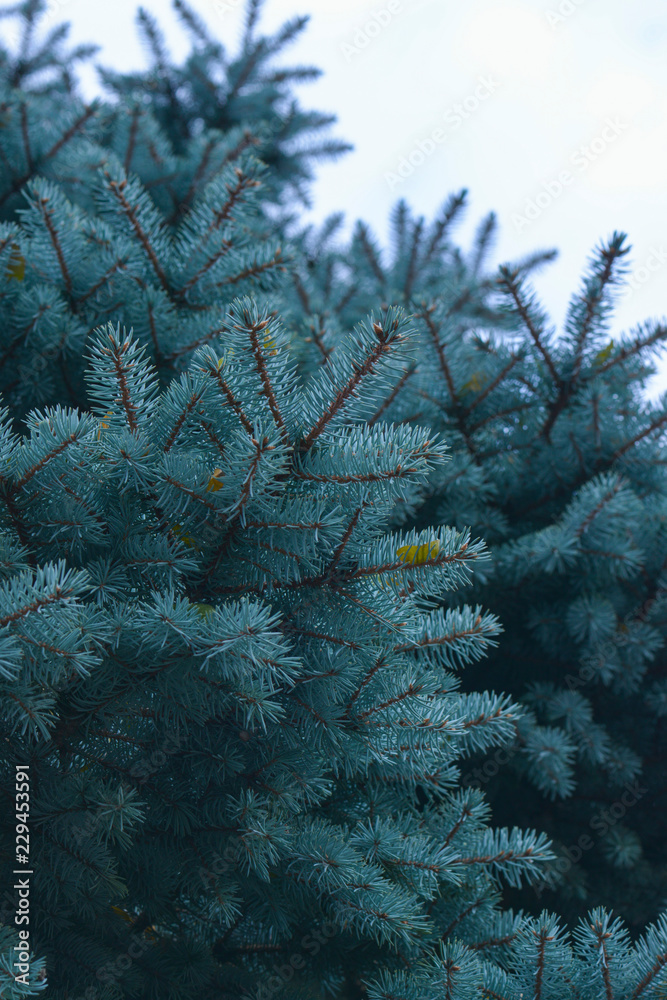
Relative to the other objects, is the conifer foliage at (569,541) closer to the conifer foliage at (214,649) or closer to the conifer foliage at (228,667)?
the conifer foliage at (228,667)

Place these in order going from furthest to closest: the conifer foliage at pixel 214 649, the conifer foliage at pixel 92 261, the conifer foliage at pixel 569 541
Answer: the conifer foliage at pixel 569 541 → the conifer foliage at pixel 92 261 → the conifer foliage at pixel 214 649

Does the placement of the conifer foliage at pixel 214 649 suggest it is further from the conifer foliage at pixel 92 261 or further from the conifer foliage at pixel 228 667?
the conifer foliage at pixel 92 261

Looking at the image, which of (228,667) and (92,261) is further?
(92,261)

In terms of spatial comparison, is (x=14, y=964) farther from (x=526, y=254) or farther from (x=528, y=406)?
(x=526, y=254)

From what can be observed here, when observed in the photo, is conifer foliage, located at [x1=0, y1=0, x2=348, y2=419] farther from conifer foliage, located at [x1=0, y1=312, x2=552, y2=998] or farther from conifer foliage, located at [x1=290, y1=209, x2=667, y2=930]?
conifer foliage, located at [x1=0, y1=312, x2=552, y2=998]

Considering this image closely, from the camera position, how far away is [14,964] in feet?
2.16

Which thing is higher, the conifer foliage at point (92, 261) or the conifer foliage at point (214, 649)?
the conifer foliage at point (92, 261)

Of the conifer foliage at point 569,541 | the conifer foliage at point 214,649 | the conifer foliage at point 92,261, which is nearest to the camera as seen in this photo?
the conifer foliage at point 214,649

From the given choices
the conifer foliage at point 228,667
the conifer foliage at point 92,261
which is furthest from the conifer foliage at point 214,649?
the conifer foliage at point 92,261

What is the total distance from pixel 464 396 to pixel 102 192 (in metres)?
0.77

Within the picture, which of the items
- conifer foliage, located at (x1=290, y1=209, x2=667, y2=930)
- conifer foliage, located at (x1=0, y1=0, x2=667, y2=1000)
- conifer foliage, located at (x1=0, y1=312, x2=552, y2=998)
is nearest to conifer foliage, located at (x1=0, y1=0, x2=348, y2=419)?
conifer foliage, located at (x1=0, y1=0, x2=667, y2=1000)

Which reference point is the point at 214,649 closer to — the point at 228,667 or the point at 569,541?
the point at 228,667

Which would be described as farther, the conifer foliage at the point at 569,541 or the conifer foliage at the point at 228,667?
the conifer foliage at the point at 569,541

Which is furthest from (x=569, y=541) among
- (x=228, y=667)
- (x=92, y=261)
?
(x=92, y=261)
